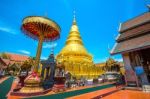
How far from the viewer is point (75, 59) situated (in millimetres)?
28016

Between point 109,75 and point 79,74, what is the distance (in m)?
6.23

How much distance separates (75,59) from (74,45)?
4738mm

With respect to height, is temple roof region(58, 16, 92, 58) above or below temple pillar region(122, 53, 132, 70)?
above

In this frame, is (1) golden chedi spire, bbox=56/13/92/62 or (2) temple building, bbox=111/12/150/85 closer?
(2) temple building, bbox=111/12/150/85

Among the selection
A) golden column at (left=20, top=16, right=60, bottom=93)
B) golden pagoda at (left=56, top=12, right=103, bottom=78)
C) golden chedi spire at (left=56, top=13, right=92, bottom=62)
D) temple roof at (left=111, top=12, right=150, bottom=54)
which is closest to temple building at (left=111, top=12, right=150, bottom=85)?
temple roof at (left=111, top=12, right=150, bottom=54)

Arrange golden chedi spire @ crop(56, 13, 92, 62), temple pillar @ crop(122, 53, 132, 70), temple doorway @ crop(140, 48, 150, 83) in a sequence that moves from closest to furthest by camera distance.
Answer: temple doorway @ crop(140, 48, 150, 83), temple pillar @ crop(122, 53, 132, 70), golden chedi spire @ crop(56, 13, 92, 62)

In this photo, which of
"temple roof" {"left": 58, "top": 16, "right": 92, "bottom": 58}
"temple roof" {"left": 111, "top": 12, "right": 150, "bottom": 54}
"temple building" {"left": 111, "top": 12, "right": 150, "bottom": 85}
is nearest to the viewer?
"temple building" {"left": 111, "top": 12, "right": 150, "bottom": 85}

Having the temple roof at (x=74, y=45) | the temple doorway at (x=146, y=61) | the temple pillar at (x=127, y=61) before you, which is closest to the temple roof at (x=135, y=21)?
the temple doorway at (x=146, y=61)

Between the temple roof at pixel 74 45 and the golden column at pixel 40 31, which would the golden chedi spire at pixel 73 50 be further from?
the golden column at pixel 40 31

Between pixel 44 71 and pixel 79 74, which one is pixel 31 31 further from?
pixel 79 74

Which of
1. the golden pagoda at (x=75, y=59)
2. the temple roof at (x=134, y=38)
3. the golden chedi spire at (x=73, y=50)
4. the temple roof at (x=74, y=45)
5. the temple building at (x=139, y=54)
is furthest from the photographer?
the temple roof at (x=74, y=45)

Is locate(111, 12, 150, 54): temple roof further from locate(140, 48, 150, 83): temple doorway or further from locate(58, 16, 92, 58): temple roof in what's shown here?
locate(58, 16, 92, 58): temple roof

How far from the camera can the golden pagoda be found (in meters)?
24.7

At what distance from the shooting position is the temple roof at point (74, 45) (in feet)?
97.0
